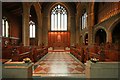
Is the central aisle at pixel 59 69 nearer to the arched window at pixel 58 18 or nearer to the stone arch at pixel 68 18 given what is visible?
the stone arch at pixel 68 18

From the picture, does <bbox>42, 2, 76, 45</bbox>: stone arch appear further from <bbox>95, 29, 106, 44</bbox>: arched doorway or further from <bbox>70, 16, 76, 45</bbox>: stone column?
<bbox>95, 29, 106, 44</bbox>: arched doorway

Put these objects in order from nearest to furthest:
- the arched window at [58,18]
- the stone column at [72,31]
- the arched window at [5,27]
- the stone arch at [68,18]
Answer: the arched window at [5,27], the stone arch at [68,18], the stone column at [72,31], the arched window at [58,18]

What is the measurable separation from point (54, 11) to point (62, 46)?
21.9 ft

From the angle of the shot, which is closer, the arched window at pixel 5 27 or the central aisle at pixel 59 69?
the central aisle at pixel 59 69

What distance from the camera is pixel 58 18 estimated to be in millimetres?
29469

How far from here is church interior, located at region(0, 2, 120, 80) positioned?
5125 mm

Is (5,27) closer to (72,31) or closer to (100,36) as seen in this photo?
(100,36)

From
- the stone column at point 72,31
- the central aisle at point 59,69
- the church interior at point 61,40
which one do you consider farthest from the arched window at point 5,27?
the central aisle at point 59,69

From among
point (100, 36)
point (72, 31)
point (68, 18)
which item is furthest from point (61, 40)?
point (100, 36)

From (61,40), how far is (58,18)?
4175 mm

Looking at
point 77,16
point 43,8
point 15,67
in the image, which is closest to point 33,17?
point 43,8

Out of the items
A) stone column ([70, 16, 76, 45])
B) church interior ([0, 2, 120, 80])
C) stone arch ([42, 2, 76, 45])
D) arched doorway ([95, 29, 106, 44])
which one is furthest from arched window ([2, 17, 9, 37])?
stone column ([70, 16, 76, 45])

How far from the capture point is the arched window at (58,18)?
1150 inches

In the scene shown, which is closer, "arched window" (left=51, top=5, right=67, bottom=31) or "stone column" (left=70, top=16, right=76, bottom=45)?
"stone column" (left=70, top=16, right=76, bottom=45)
